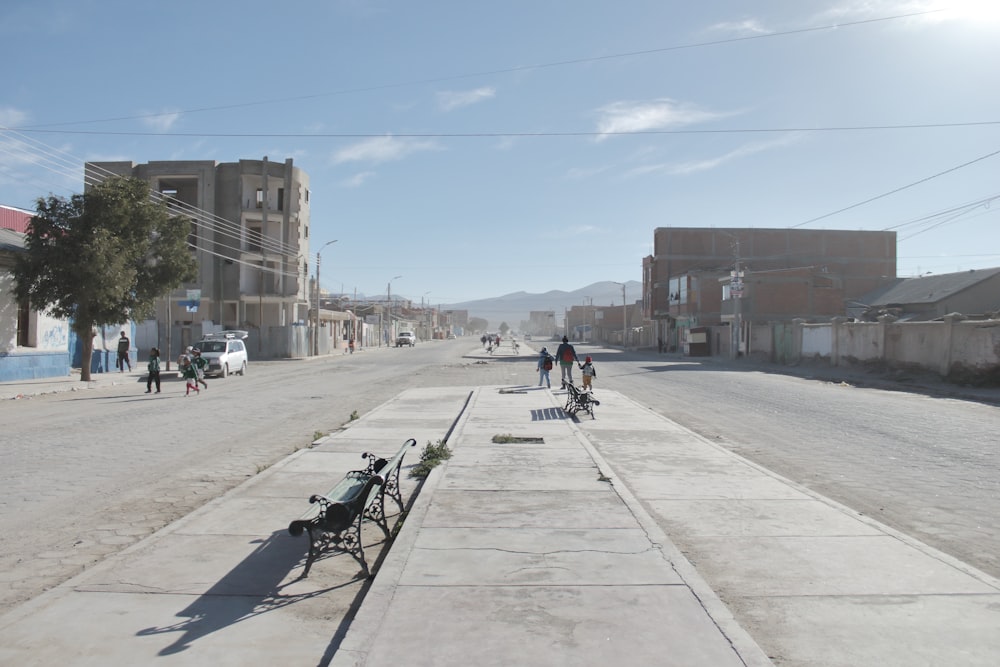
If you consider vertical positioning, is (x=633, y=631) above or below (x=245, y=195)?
below

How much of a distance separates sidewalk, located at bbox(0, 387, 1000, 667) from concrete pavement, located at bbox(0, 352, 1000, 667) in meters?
0.02

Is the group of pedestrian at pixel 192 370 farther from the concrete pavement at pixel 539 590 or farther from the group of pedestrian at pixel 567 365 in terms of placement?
the concrete pavement at pixel 539 590

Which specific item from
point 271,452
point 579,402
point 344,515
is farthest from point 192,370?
point 344,515

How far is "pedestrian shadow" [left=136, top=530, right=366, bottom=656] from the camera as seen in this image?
14.9 feet

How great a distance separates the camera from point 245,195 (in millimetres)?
56438

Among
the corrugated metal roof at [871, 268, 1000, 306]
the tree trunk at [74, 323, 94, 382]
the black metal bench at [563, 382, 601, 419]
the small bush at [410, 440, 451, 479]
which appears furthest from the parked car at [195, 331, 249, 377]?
the corrugated metal roof at [871, 268, 1000, 306]

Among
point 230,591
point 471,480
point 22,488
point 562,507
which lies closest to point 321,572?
point 230,591

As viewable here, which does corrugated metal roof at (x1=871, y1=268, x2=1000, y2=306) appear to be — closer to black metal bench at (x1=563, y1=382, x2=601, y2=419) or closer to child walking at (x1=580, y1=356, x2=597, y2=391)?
child walking at (x1=580, y1=356, x2=597, y2=391)

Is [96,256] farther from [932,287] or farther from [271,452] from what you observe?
[932,287]

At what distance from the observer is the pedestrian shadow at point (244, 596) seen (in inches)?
179

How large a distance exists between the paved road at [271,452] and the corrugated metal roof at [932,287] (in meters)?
33.5

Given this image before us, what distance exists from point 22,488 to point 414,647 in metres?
7.05

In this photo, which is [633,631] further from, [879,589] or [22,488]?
[22,488]

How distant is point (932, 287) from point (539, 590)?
60526 millimetres
